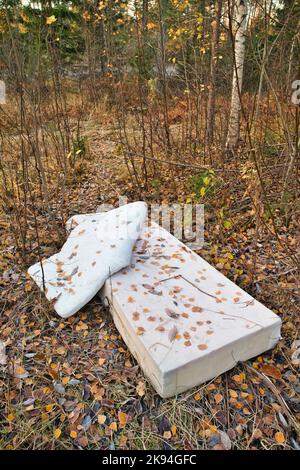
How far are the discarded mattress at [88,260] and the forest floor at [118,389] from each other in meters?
0.12

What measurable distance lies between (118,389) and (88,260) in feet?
2.73

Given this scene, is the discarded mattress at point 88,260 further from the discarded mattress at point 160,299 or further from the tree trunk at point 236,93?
the tree trunk at point 236,93

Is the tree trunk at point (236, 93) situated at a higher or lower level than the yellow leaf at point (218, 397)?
higher

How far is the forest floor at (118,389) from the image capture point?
4.95 feet

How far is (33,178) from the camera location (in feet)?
12.6

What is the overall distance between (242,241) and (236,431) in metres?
1.60

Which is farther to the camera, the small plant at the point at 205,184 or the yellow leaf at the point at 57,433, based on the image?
the small plant at the point at 205,184

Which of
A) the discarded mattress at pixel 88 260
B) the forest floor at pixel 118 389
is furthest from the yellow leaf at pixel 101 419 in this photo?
the discarded mattress at pixel 88 260

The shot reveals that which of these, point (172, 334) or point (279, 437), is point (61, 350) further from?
point (279, 437)

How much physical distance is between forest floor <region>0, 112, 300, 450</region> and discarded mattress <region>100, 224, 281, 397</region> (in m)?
0.10

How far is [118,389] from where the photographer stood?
67.1 inches

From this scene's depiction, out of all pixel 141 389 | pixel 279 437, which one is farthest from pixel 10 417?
pixel 279 437
